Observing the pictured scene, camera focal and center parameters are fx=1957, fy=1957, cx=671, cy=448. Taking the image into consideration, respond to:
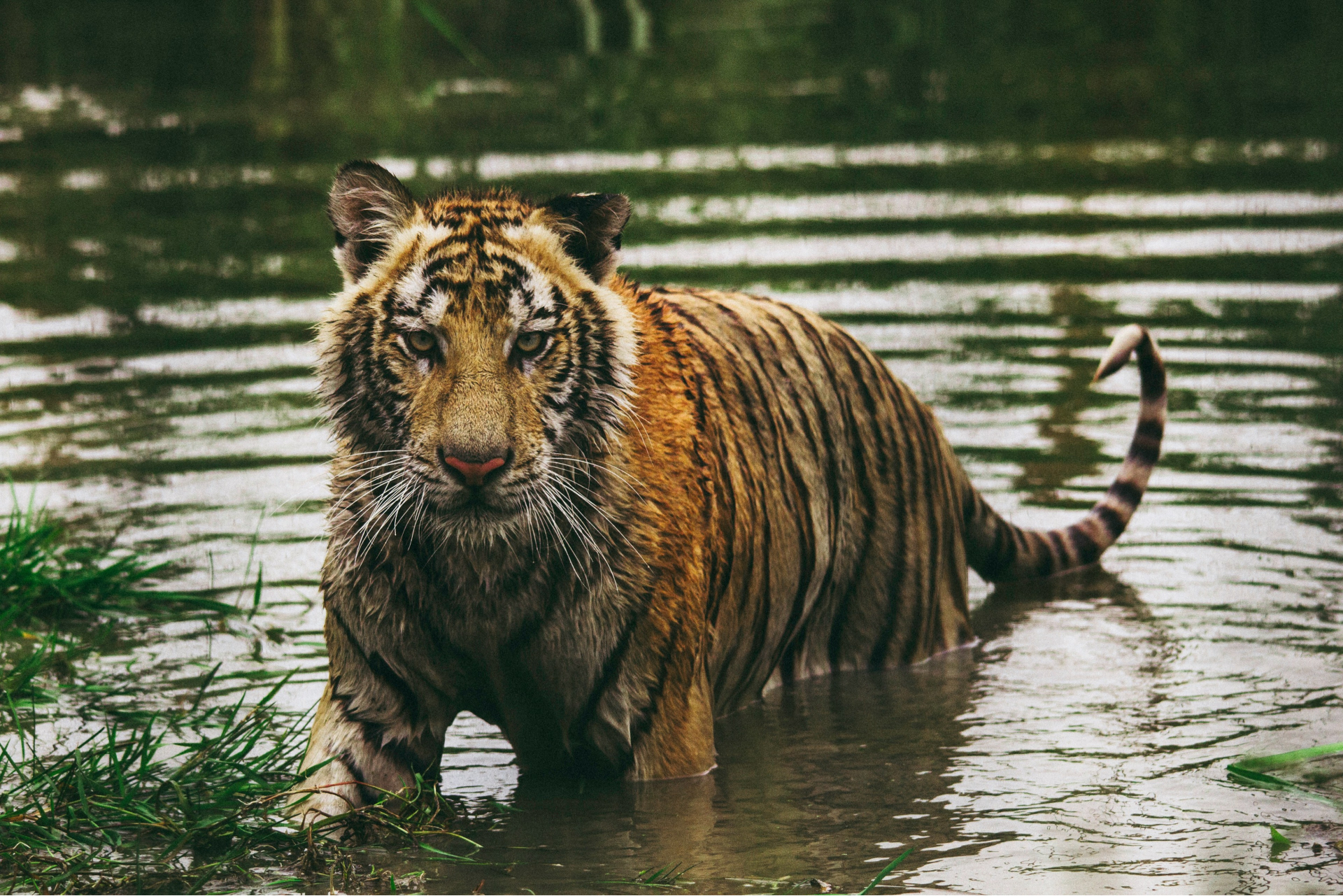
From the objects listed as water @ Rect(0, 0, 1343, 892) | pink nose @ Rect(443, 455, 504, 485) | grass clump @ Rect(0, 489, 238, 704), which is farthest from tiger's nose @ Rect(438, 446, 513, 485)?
grass clump @ Rect(0, 489, 238, 704)

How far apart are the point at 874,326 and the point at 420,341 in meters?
5.02

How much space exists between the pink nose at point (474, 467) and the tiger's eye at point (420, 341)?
249 millimetres

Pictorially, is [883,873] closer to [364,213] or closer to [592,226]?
[592,226]

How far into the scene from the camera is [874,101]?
1423 centimetres

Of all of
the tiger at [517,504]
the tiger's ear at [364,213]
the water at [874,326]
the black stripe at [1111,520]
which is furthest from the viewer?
the black stripe at [1111,520]

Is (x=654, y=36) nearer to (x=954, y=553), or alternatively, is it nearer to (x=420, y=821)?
(x=954, y=553)

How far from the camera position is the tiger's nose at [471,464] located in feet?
11.8

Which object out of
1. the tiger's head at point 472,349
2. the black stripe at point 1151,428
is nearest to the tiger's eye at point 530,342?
the tiger's head at point 472,349

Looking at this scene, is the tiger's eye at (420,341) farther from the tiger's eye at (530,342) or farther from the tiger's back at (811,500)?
the tiger's back at (811,500)

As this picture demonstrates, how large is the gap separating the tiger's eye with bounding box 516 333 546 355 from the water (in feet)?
2.20

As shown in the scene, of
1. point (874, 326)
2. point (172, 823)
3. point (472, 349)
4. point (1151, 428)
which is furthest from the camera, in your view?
point (874, 326)

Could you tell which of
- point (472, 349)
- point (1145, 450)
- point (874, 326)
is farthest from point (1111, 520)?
point (874, 326)

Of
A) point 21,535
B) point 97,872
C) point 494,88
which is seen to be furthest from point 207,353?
point 494,88

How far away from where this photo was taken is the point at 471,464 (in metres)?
3.61
